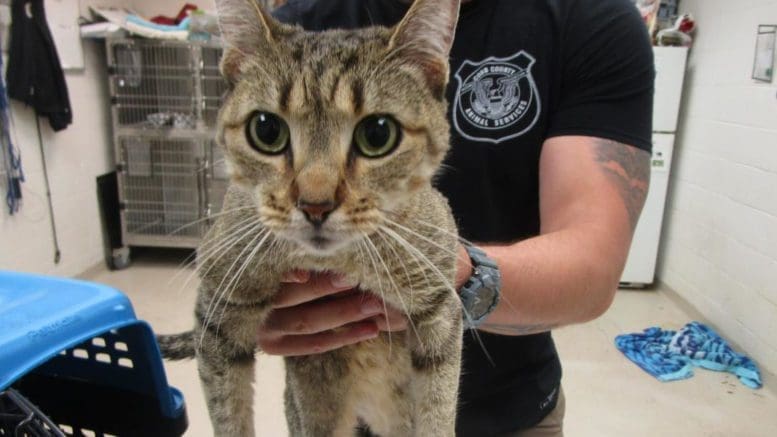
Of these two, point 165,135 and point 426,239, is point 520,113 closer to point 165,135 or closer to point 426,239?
point 426,239

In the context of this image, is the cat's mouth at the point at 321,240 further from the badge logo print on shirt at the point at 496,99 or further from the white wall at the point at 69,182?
the white wall at the point at 69,182

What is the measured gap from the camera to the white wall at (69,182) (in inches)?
129

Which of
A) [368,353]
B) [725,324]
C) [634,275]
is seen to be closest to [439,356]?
[368,353]

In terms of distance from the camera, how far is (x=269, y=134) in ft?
2.94

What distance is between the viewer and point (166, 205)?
4301 mm

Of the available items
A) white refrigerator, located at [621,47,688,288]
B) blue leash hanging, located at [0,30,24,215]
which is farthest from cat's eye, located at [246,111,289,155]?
white refrigerator, located at [621,47,688,288]

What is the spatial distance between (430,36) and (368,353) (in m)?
0.59

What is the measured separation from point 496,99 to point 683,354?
2477 millimetres

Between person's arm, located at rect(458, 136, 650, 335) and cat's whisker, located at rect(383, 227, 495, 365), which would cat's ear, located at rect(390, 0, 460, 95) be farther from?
person's arm, located at rect(458, 136, 650, 335)

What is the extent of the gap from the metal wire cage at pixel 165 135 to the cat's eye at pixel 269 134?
3071mm

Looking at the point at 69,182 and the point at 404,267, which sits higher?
the point at 404,267

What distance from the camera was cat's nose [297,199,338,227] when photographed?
800 mm

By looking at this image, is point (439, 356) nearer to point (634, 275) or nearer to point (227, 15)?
point (227, 15)

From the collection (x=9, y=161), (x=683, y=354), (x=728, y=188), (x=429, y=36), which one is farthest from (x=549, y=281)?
(x=9, y=161)
